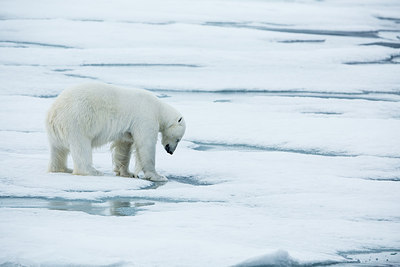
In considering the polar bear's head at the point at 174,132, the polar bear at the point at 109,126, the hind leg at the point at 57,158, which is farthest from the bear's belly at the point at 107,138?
the polar bear's head at the point at 174,132

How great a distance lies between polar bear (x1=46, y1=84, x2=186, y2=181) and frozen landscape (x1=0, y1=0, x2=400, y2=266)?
0.20 meters

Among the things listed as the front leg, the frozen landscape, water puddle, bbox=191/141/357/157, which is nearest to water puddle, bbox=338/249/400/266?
the frozen landscape

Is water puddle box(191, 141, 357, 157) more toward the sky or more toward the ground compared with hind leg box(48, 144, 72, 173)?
more toward the ground

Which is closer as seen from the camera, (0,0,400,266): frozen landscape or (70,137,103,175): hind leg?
(0,0,400,266): frozen landscape

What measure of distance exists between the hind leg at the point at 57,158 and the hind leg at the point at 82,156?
17 cm

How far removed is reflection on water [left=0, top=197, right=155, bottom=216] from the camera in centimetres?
439

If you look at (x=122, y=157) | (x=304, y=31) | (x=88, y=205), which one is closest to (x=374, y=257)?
(x=88, y=205)

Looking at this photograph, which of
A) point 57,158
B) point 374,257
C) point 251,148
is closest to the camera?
point 374,257

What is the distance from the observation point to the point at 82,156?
5188 millimetres

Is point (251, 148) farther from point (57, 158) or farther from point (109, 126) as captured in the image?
point (57, 158)

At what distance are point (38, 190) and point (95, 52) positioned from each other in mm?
7822

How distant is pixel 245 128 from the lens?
7406 millimetres

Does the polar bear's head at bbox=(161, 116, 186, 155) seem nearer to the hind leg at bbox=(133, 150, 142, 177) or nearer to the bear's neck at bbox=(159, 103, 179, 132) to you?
the bear's neck at bbox=(159, 103, 179, 132)

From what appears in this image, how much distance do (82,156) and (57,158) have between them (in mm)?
260
